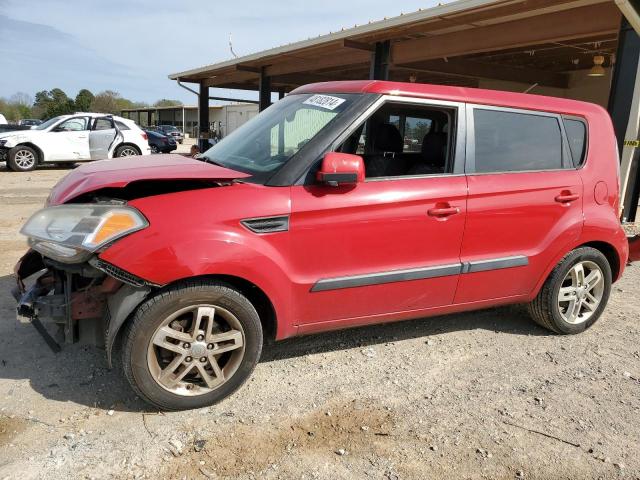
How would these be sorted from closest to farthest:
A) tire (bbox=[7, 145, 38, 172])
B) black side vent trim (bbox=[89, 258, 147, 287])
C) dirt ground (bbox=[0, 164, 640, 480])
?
dirt ground (bbox=[0, 164, 640, 480]) < black side vent trim (bbox=[89, 258, 147, 287]) < tire (bbox=[7, 145, 38, 172])

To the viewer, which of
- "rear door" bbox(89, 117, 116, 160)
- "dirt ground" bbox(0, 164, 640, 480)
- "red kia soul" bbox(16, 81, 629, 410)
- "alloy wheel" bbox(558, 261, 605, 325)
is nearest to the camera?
"dirt ground" bbox(0, 164, 640, 480)

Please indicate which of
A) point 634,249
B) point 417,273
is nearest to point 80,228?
point 417,273

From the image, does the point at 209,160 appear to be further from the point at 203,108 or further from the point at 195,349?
the point at 203,108

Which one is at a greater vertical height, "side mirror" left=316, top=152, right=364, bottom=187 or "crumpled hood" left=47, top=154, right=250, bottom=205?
"side mirror" left=316, top=152, right=364, bottom=187

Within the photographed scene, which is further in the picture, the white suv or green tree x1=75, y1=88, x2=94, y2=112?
green tree x1=75, y1=88, x2=94, y2=112

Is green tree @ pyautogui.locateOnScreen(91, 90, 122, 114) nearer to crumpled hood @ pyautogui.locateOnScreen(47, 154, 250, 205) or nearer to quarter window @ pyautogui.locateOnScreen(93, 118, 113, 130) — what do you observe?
quarter window @ pyautogui.locateOnScreen(93, 118, 113, 130)

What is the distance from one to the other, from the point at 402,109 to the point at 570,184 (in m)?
1.39

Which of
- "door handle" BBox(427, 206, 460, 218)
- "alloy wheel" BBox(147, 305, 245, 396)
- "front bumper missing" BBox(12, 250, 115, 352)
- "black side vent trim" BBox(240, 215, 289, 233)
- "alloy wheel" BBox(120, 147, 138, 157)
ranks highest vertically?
"door handle" BBox(427, 206, 460, 218)

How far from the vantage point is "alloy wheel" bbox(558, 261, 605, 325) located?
395cm

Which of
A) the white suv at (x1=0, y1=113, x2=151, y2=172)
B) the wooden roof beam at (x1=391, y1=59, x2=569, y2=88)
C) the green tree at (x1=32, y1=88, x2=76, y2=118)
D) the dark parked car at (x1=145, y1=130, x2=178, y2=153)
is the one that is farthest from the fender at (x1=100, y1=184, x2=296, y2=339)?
the green tree at (x1=32, y1=88, x2=76, y2=118)

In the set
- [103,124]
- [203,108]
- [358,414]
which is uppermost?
[203,108]

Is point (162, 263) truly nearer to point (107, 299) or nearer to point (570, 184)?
point (107, 299)

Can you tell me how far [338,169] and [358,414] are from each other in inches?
53.6

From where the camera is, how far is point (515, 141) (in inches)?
143
